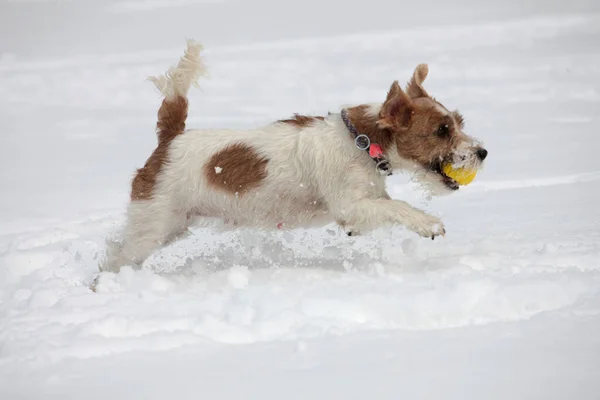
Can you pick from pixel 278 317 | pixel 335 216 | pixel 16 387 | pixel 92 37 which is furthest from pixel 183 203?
pixel 92 37

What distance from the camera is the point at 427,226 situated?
178 inches

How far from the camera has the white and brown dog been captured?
465 centimetres

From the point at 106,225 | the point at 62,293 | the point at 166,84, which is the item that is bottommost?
the point at 106,225

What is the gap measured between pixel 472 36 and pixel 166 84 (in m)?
9.70

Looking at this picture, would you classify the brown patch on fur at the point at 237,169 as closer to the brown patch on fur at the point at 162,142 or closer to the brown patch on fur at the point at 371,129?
the brown patch on fur at the point at 162,142

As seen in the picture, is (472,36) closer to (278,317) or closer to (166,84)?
(166,84)

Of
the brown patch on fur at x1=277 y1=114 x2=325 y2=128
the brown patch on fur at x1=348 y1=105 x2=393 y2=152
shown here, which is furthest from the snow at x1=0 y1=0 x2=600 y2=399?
the brown patch on fur at x1=277 y1=114 x2=325 y2=128

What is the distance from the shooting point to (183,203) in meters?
5.03

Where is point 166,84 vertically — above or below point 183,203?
above

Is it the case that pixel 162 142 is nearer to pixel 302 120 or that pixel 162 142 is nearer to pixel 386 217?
pixel 302 120

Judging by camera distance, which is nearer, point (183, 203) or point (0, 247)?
point (183, 203)

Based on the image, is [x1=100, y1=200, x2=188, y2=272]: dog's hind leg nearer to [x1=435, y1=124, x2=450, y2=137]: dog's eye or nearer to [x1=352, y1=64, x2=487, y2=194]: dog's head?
[x1=352, y1=64, x2=487, y2=194]: dog's head

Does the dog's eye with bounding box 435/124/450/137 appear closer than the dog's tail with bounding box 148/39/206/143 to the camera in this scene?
Yes

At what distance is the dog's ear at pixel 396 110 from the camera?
459cm
